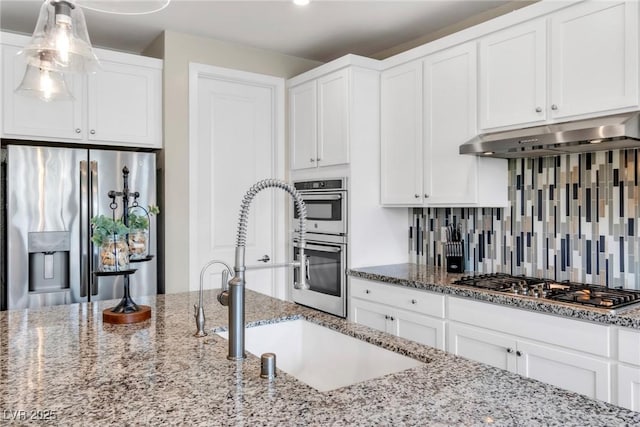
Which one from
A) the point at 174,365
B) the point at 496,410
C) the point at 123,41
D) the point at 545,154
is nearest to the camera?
the point at 496,410

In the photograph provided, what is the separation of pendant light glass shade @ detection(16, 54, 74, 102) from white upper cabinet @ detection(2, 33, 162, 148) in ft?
4.01

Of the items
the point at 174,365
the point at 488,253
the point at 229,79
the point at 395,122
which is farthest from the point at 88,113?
the point at 488,253

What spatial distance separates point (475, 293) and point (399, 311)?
604mm

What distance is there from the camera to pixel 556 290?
2.38m

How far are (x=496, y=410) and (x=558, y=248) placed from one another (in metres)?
2.00

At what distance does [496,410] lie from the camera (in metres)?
0.99

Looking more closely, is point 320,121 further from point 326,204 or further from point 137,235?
point 137,235

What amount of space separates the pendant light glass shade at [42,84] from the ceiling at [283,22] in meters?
1.26

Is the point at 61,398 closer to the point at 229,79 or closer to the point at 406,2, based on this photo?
the point at 406,2

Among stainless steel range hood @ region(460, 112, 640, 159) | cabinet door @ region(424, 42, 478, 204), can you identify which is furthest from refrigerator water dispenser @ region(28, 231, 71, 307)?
stainless steel range hood @ region(460, 112, 640, 159)

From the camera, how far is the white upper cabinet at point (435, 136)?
283 centimetres

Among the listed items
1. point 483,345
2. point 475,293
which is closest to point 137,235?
point 475,293

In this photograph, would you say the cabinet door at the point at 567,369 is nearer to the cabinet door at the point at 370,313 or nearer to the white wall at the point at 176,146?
the cabinet door at the point at 370,313

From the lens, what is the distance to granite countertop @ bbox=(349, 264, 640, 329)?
1.92 meters
